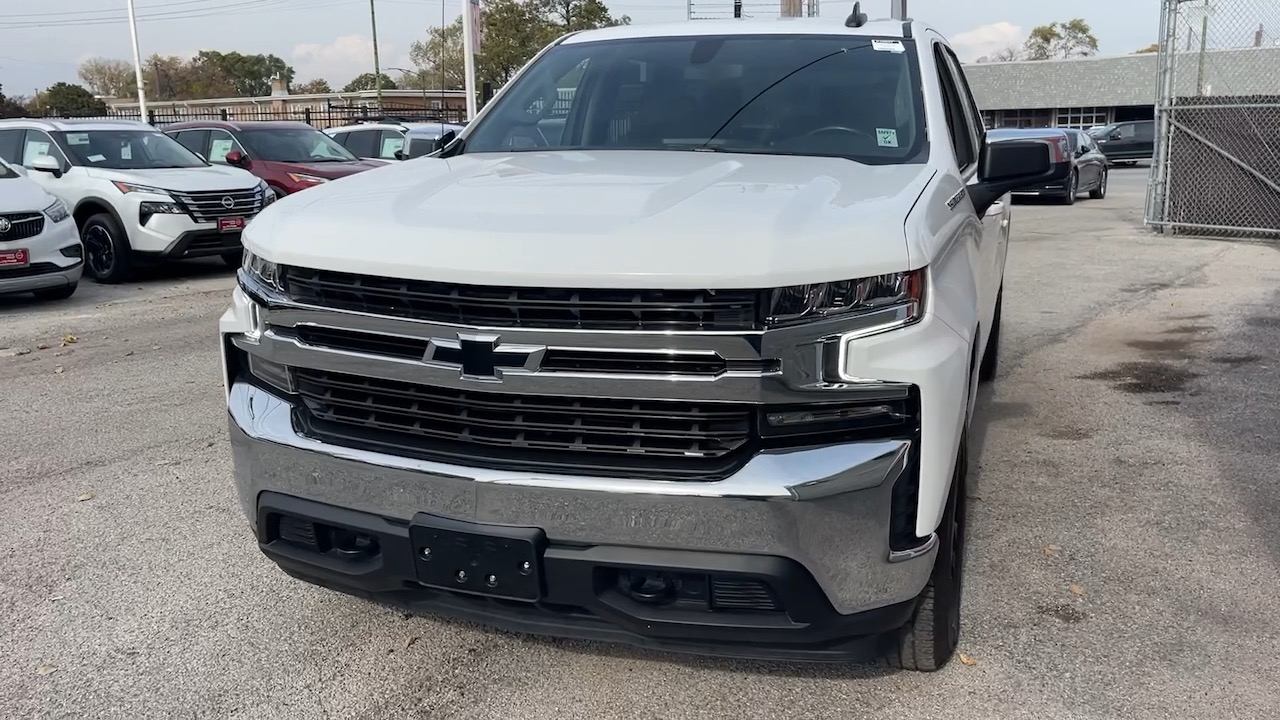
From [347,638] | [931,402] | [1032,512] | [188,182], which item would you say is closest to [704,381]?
[931,402]

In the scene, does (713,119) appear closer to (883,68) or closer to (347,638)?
(883,68)

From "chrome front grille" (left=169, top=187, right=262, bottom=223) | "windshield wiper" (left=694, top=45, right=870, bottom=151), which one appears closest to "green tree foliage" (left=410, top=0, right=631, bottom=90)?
"chrome front grille" (left=169, top=187, right=262, bottom=223)

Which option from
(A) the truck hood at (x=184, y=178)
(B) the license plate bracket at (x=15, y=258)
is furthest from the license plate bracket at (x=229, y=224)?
(B) the license plate bracket at (x=15, y=258)

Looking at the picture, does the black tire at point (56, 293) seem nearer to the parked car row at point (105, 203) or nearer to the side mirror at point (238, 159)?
the parked car row at point (105, 203)

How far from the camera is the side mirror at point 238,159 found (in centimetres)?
1355

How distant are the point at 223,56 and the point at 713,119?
365 ft

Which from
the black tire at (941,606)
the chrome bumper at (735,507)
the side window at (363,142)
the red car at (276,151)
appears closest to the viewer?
the chrome bumper at (735,507)

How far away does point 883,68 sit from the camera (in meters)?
3.85

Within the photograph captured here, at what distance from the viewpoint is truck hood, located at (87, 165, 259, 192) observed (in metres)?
11.2

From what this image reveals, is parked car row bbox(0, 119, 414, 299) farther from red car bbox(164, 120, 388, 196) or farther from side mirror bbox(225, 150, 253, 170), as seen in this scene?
side mirror bbox(225, 150, 253, 170)

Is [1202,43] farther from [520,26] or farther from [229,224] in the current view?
[520,26]

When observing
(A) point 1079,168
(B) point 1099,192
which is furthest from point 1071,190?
(B) point 1099,192

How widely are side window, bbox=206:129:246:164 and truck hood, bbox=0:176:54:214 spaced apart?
4.69m

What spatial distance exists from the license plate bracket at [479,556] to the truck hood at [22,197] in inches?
339
